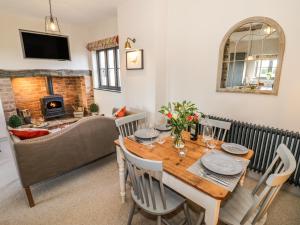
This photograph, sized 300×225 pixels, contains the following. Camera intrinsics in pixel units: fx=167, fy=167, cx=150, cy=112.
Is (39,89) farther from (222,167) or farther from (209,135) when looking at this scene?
(222,167)

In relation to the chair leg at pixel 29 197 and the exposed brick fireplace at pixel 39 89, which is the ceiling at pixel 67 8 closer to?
the exposed brick fireplace at pixel 39 89

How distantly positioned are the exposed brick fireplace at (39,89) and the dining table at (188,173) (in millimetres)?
3787

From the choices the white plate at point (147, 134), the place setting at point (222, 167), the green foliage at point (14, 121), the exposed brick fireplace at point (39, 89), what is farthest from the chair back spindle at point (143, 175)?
the exposed brick fireplace at point (39, 89)

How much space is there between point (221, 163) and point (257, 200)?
1.13 feet

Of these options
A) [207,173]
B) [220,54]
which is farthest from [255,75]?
[207,173]

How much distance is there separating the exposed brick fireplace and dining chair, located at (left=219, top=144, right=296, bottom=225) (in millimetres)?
4748

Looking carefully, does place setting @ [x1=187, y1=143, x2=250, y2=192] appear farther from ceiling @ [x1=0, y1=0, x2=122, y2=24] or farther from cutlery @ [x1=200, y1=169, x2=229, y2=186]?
ceiling @ [x1=0, y1=0, x2=122, y2=24]

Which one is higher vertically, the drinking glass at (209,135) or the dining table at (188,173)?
the drinking glass at (209,135)

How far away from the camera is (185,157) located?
57.7 inches

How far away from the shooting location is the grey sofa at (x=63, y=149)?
1807 mm

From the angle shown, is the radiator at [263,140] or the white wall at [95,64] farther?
the white wall at [95,64]

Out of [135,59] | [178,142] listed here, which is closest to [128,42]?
[135,59]

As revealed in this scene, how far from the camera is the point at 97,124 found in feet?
7.69

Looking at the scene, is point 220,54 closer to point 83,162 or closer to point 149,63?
point 149,63
